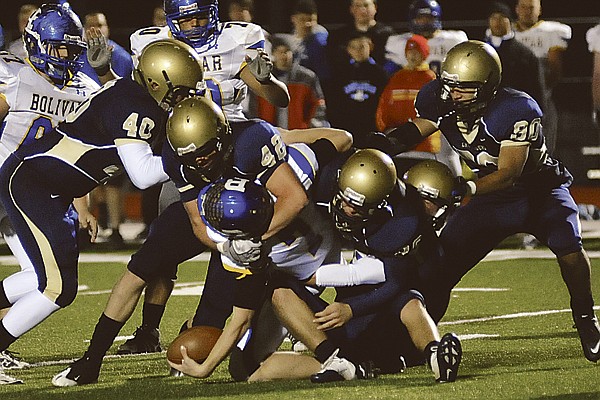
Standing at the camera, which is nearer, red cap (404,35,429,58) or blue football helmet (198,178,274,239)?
blue football helmet (198,178,274,239)

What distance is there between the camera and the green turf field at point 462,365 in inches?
179

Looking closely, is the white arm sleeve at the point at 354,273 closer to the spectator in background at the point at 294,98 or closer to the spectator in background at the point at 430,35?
the spectator in background at the point at 294,98

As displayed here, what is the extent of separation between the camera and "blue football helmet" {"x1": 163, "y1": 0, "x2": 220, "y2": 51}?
5.65 m

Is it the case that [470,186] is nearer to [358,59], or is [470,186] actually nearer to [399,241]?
[399,241]

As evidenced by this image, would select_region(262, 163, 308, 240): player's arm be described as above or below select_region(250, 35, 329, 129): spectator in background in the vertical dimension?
above

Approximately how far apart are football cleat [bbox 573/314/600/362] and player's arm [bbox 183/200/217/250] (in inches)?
61.3

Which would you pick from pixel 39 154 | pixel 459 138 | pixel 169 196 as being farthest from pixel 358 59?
pixel 39 154

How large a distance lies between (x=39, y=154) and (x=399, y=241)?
1.50 m

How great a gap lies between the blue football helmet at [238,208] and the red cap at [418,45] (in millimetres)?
4532

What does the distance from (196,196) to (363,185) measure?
0.66 metres

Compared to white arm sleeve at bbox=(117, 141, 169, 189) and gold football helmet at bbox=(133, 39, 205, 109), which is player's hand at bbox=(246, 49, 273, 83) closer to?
gold football helmet at bbox=(133, 39, 205, 109)

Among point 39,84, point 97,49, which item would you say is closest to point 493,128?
point 97,49

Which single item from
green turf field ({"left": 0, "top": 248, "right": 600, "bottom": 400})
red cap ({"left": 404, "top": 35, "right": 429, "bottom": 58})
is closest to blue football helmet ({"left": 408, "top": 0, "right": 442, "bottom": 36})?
red cap ({"left": 404, "top": 35, "right": 429, "bottom": 58})

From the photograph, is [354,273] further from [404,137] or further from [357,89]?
[357,89]
